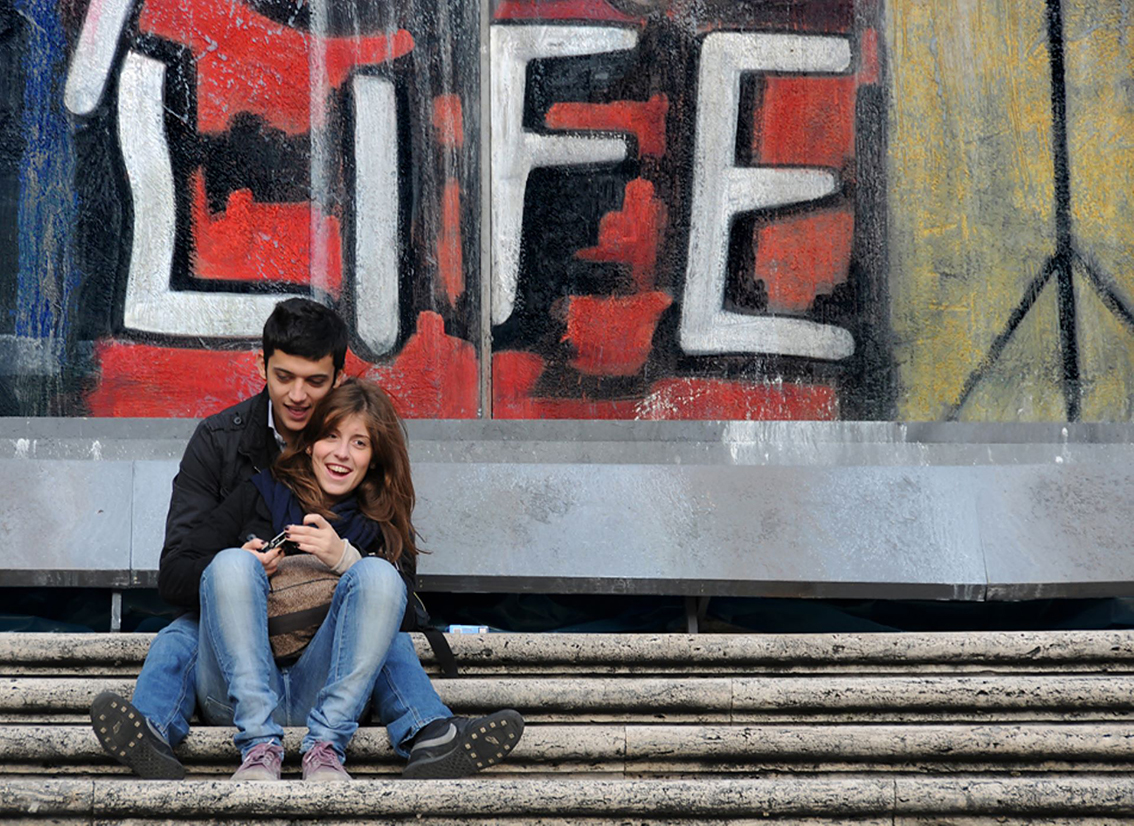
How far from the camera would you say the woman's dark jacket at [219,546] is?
10.7 feet

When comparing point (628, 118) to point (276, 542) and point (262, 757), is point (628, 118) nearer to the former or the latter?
point (276, 542)

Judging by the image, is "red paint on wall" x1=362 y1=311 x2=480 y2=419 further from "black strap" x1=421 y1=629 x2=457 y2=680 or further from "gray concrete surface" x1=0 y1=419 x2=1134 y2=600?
"black strap" x1=421 y1=629 x2=457 y2=680

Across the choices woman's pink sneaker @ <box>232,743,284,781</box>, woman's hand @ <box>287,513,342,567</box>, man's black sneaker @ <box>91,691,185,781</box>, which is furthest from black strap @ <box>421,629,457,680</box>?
man's black sneaker @ <box>91,691,185,781</box>

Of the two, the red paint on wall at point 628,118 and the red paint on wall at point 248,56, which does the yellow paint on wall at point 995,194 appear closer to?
the red paint on wall at point 628,118

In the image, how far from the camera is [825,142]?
5.82 meters

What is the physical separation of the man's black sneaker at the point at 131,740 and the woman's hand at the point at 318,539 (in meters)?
0.56

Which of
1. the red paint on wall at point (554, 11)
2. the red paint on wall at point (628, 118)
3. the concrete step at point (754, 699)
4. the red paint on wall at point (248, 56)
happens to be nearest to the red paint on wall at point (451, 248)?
the red paint on wall at point (628, 118)

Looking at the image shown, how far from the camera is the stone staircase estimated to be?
2.89m

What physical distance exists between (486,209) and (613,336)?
2.69 ft

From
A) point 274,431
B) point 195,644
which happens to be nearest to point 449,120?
point 274,431

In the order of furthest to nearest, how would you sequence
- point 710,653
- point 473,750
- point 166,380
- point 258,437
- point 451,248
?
1. point 451,248
2. point 166,380
3. point 710,653
4. point 258,437
5. point 473,750

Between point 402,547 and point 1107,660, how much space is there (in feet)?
7.10

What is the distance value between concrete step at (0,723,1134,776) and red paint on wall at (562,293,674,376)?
2650 mm

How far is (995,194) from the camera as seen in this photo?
19.0 feet
